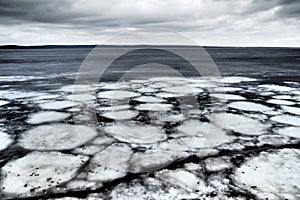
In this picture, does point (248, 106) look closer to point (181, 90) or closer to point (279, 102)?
point (279, 102)

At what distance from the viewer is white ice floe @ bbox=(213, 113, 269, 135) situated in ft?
7.66

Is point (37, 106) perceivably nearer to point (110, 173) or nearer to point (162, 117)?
point (162, 117)

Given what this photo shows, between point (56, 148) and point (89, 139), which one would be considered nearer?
point (56, 148)

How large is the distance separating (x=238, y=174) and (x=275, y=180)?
0.68 feet

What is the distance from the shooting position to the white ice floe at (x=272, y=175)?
1.36 meters

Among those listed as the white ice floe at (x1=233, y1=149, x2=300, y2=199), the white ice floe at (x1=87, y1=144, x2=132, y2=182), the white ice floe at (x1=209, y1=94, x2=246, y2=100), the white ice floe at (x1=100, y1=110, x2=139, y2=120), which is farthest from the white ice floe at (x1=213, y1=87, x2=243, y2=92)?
the white ice floe at (x1=87, y1=144, x2=132, y2=182)

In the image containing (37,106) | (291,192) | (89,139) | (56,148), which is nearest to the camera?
(291,192)

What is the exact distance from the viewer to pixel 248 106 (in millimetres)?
3252

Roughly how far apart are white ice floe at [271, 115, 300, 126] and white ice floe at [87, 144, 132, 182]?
169 cm

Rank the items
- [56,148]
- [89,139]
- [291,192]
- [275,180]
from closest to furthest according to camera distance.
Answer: [291,192]
[275,180]
[56,148]
[89,139]

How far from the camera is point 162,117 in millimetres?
2781

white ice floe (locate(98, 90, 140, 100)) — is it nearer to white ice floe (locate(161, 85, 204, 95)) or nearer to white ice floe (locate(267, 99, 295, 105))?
white ice floe (locate(161, 85, 204, 95))

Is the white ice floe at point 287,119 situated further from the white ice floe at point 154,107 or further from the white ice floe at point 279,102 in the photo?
the white ice floe at point 154,107

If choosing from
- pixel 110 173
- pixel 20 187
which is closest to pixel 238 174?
pixel 110 173
